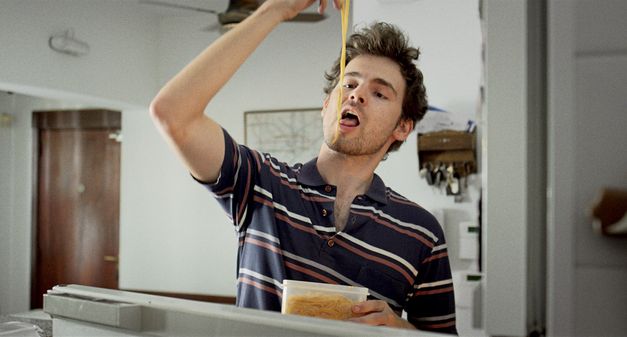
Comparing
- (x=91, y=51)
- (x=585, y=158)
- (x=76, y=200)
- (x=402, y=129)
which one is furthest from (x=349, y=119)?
(x=76, y=200)

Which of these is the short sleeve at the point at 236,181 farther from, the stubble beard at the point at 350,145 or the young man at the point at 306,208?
the stubble beard at the point at 350,145

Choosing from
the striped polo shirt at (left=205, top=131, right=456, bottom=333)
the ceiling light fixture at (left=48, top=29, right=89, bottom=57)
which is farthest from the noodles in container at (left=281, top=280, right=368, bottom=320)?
the ceiling light fixture at (left=48, top=29, right=89, bottom=57)

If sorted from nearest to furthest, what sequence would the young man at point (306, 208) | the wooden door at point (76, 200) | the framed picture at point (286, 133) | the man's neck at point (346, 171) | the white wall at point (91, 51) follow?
the young man at point (306, 208)
the man's neck at point (346, 171)
the white wall at point (91, 51)
the framed picture at point (286, 133)
the wooden door at point (76, 200)

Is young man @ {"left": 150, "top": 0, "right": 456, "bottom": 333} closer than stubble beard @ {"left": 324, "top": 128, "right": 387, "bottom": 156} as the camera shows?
Yes

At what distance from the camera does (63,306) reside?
589mm

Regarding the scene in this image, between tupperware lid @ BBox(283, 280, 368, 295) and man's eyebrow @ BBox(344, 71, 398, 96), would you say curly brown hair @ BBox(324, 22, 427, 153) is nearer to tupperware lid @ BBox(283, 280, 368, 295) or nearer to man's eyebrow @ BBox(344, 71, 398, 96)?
man's eyebrow @ BBox(344, 71, 398, 96)

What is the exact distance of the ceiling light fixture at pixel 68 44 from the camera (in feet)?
10.0

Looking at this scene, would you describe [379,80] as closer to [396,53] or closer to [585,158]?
[396,53]

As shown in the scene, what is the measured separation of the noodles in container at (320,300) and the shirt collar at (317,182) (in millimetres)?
301

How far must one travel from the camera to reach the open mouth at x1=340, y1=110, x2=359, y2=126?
107 cm

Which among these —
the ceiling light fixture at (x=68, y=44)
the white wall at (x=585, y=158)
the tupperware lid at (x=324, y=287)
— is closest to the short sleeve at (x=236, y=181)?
the tupperware lid at (x=324, y=287)

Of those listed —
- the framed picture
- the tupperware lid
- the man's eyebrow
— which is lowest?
the tupperware lid

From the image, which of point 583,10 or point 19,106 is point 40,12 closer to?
point 19,106

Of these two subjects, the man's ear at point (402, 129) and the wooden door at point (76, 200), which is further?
the wooden door at point (76, 200)
